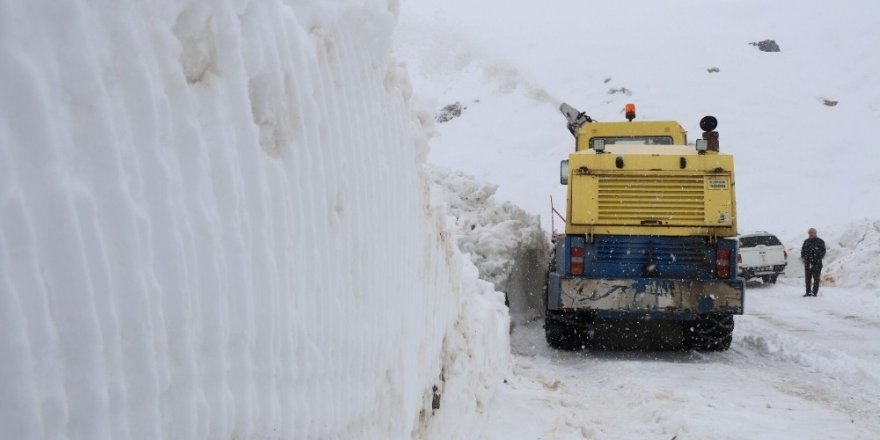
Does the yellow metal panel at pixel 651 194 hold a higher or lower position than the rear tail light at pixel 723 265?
higher

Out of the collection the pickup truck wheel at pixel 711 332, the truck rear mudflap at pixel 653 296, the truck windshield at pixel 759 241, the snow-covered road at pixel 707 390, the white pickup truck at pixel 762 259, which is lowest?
the snow-covered road at pixel 707 390

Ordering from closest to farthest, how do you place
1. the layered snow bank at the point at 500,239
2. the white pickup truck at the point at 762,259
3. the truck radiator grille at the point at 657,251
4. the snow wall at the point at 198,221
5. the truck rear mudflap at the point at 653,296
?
the snow wall at the point at 198,221 < the truck rear mudflap at the point at 653,296 < the truck radiator grille at the point at 657,251 < the layered snow bank at the point at 500,239 < the white pickup truck at the point at 762,259

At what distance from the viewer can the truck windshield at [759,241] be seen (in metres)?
20.2

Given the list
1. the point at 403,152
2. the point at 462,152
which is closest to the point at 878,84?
the point at 462,152

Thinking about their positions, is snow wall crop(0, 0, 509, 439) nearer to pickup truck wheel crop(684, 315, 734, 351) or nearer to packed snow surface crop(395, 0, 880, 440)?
packed snow surface crop(395, 0, 880, 440)

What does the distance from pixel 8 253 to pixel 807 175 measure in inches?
1344

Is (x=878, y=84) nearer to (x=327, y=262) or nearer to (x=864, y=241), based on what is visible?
(x=864, y=241)

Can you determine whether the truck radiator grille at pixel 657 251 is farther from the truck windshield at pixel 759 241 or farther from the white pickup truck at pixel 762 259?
the truck windshield at pixel 759 241

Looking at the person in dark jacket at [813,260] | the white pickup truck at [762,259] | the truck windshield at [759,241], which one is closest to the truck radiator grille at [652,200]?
the person in dark jacket at [813,260]

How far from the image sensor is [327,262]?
250cm

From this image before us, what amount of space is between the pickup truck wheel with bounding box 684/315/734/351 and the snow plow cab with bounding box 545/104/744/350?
15mm

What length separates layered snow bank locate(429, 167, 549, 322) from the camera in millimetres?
11406

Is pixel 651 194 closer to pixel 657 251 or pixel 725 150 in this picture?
pixel 657 251

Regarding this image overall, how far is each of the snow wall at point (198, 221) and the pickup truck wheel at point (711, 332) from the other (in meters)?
6.71
